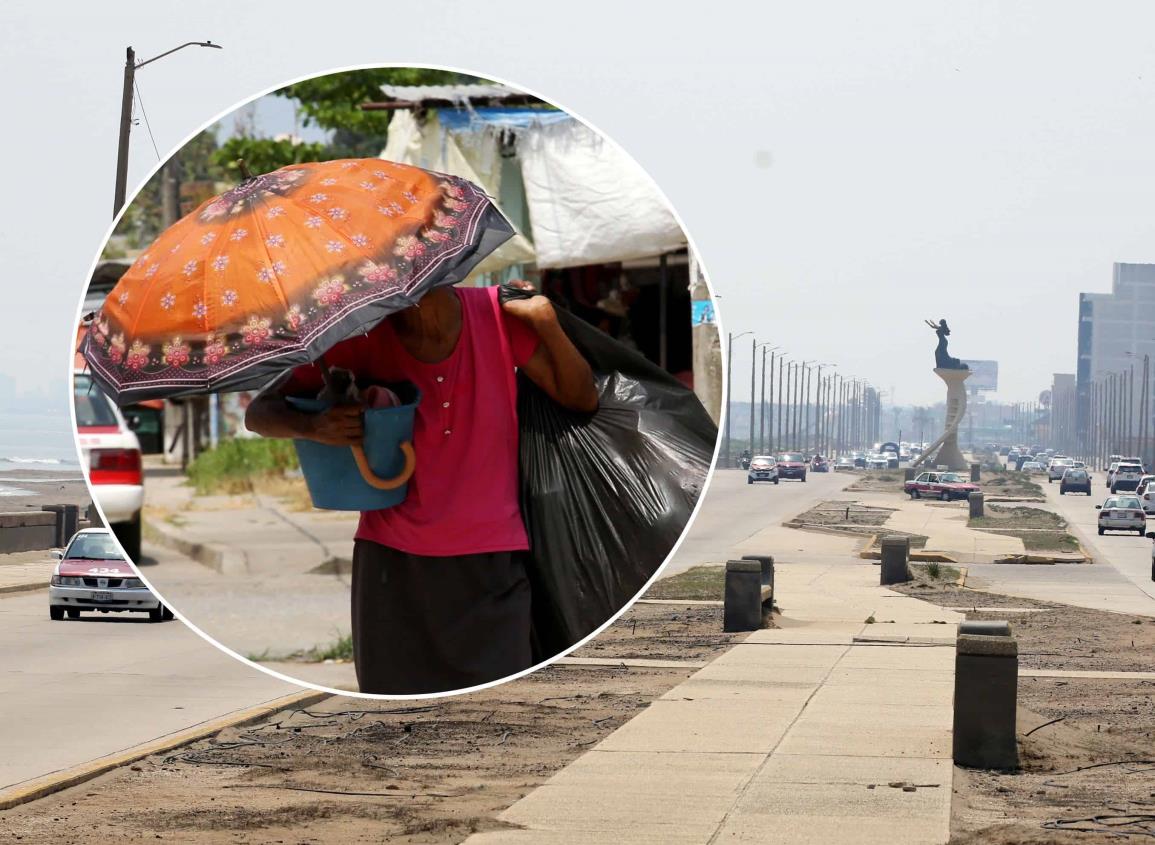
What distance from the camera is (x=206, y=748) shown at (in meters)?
13.8

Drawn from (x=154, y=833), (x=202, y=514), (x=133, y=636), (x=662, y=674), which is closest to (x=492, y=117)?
(x=202, y=514)

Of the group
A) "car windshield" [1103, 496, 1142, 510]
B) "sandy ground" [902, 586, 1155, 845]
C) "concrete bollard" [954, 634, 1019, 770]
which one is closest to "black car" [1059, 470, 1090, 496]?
"car windshield" [1103, 496, 1142, 510]

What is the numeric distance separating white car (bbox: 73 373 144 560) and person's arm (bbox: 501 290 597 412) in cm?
42

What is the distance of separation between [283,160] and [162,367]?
11.6 inches

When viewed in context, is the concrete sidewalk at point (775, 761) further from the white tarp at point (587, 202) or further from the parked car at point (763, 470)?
the parked car at point (763, 470)

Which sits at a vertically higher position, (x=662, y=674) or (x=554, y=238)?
(x=554, y=238)

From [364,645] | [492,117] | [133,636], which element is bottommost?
[133,636]

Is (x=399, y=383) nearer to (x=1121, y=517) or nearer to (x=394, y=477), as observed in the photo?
(x=394, y=477)

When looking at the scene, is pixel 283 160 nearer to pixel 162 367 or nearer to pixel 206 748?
pixel 162 367

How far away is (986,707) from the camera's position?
515 inches

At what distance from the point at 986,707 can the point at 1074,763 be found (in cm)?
128

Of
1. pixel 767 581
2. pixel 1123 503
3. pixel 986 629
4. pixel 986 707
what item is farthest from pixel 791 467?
pixel 986 707

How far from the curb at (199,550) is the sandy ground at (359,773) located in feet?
22.7

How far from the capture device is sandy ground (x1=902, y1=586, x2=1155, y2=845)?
35.3ft
